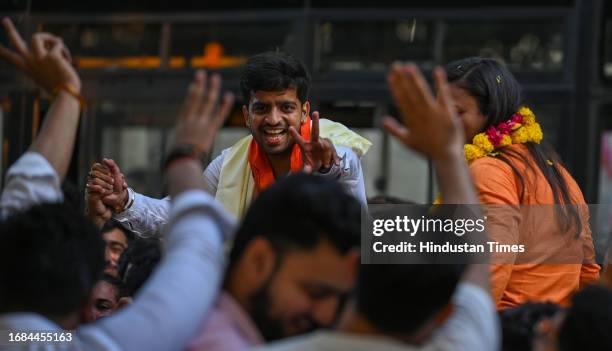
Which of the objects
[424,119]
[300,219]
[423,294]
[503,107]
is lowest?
[423,294]

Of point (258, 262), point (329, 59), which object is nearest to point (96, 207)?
point (258, 262)

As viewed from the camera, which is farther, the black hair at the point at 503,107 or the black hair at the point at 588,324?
the black hair at the point at 503,107

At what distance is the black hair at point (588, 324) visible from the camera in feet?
7.72

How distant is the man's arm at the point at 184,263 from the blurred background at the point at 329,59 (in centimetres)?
468

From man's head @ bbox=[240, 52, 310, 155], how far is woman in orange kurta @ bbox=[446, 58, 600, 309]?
683 millimetres

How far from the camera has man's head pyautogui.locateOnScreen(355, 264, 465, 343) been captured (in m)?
2.25

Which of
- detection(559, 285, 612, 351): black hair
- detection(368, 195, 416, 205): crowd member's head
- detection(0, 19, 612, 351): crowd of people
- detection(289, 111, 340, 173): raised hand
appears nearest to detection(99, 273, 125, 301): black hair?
detection(289, 111, 340, 173): raised hand

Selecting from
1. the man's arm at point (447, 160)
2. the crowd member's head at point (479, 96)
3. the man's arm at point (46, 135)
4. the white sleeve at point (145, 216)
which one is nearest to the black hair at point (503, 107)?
the crowd member's head at point (479, 96)

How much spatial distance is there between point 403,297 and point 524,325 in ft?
2.74

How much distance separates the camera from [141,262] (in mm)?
4621

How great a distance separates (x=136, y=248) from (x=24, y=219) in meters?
2.46

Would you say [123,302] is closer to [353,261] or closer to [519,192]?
[519,192]
